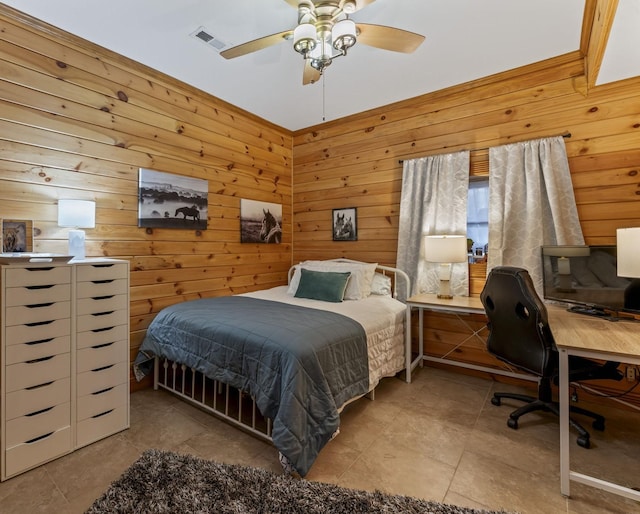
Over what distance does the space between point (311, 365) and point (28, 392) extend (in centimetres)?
155

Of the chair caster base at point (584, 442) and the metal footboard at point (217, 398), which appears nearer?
the chair caster base at point (584, 442)

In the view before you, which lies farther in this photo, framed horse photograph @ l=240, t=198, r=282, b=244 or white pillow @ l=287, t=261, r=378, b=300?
framed horse photograph @ l=240, t=198, r=282, b=244

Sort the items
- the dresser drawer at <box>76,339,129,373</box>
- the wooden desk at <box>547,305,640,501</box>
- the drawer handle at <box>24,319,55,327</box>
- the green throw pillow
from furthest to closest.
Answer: the green throw pillow < the dresser drawer at <box>76,339,129,373</box> < the drawer handle at <box>24,319,55,327</box> < the wooden desk at <box>547,305,640,501</box>

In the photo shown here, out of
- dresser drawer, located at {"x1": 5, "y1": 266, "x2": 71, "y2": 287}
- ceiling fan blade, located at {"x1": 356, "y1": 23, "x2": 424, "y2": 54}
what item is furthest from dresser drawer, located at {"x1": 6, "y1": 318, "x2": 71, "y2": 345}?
ceiling fan blade, located at {"x1": 356, "y1": 23, "x2": 424, "y2": 54}

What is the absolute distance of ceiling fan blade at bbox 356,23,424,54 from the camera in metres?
1.85

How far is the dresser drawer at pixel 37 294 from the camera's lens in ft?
5.72

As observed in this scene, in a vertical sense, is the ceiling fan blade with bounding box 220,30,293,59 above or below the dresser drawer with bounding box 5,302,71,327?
above

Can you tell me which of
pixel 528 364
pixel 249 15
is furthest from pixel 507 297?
pixel 249 15

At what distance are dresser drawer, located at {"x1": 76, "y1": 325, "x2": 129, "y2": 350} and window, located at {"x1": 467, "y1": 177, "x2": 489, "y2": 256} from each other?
3.01 metres

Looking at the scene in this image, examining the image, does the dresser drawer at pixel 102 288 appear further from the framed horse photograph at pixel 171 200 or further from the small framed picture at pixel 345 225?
the small framed picture at pixel 345 225

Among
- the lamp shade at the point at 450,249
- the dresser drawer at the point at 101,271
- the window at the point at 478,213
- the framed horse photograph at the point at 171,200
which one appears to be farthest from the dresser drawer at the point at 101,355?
the window at the point at 478,213

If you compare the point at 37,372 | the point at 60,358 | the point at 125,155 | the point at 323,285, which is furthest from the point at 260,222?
the point at 37,372

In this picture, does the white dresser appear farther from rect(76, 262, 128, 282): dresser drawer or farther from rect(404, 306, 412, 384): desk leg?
rect(404, 306, 412, 384): desk leg

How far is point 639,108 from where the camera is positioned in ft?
7.89
